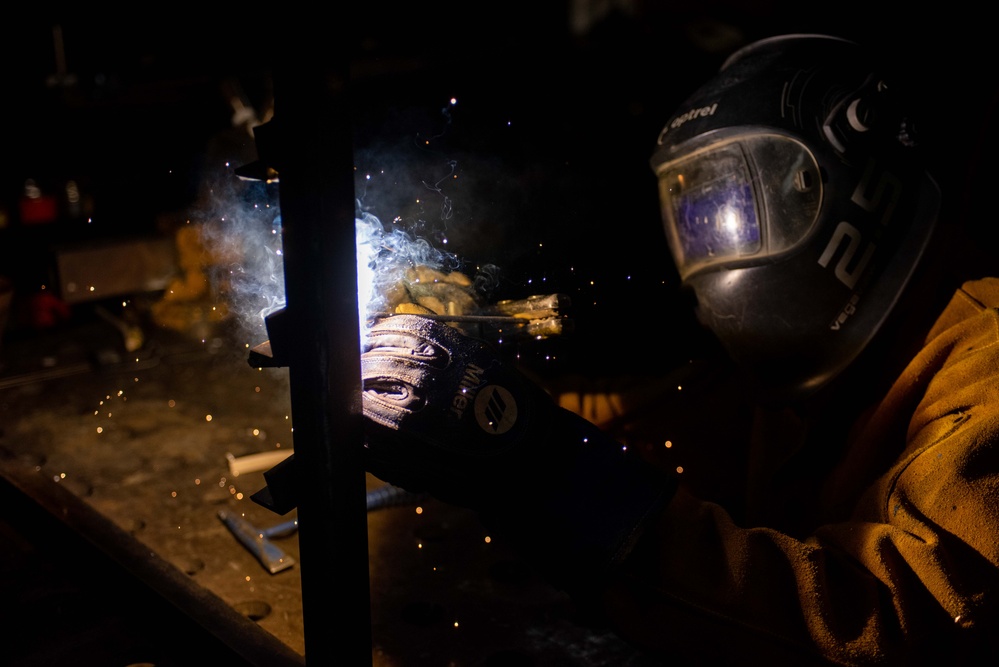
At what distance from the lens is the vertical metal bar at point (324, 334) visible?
814 mm

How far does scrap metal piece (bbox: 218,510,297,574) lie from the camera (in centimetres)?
192

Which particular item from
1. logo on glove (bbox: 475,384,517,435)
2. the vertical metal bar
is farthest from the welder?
the vertical metal bar

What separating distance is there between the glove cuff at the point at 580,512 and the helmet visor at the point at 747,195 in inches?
28.7

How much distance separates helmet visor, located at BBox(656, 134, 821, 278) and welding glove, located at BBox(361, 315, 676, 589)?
72cm

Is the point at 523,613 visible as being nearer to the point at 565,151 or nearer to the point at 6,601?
the point at 6,601

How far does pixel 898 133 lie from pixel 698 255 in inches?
20.5

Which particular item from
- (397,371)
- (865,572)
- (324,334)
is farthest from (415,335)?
(865,572)

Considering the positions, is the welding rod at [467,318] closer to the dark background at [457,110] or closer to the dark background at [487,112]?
the dark background at [487,112]

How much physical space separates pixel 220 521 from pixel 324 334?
1.54 meters

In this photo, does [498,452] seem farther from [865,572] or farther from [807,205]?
[807,205]

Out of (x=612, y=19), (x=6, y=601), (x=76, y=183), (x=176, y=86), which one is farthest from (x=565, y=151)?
(x=6, y=601)

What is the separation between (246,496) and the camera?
2.31 metres

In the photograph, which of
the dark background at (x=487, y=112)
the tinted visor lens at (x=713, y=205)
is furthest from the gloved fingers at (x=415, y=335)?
the dark background at (x=487, y=112)

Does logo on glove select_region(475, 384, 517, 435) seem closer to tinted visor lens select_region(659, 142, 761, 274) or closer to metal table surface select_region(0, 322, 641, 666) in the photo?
metal table surface select_region(0, 322, 641, 666)
